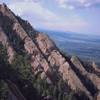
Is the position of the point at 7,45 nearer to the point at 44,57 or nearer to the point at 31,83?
the point at 44,57

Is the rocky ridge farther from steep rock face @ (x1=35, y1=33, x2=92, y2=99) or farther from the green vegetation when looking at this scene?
the green vegetation

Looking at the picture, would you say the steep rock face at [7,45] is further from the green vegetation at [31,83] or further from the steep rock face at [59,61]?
the steep rock face at [59,61]

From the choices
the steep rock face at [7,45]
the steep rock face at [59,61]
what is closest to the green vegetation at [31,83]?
the steep rock face at [7,45]

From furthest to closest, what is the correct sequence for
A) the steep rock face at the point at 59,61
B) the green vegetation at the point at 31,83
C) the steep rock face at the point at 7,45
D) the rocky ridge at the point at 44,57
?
the steep rock face at the point at 7,45, the rocky ridge at the point at 44,57, the steep rock face at the point at 59,61, the green vegetation at the point at 31,83

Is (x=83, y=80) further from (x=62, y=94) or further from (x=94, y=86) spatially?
(x=62, y=94)

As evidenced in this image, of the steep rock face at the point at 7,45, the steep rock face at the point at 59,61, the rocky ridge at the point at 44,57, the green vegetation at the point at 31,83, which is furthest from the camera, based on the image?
the steep rock face at the point at 7,45

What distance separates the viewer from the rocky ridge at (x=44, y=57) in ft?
512

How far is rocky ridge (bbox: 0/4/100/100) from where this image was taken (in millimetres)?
156125

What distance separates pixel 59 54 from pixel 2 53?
927 inches

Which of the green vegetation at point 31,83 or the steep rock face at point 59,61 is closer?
the green vegetation at point 31,83

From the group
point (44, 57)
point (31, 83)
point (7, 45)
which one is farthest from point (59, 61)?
point (7, 45)

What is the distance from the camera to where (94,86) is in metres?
163

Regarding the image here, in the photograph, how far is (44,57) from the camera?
536ft

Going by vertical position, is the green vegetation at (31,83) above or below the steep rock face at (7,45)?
below
